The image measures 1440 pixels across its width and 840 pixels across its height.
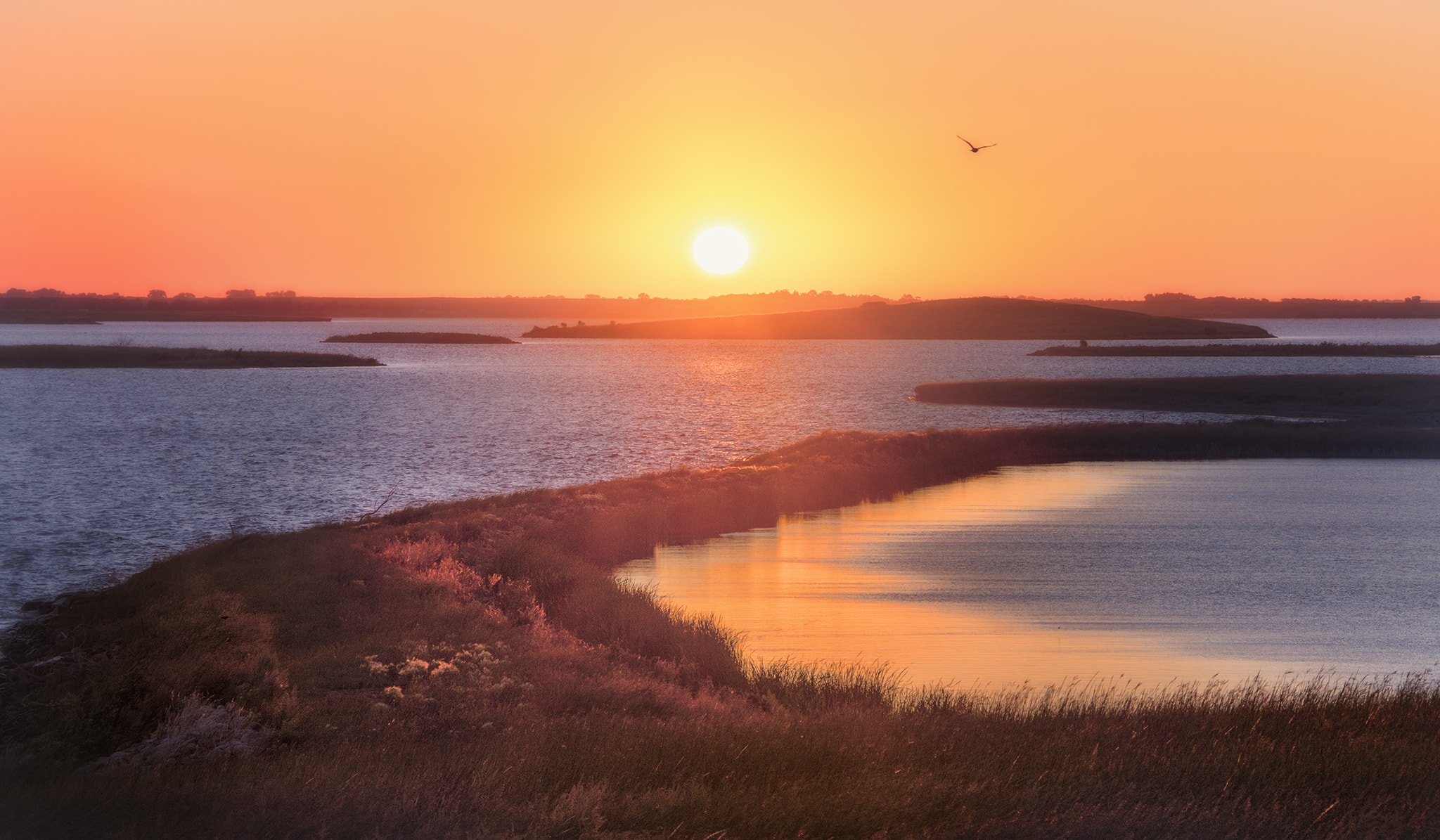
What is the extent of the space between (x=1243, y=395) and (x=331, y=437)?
66.0 m

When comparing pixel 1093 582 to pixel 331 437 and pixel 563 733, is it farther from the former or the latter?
pixel 331 437

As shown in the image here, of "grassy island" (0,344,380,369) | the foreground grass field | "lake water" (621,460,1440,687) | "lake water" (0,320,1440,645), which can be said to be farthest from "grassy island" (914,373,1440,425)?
"grassy island" (0,344,380,369)

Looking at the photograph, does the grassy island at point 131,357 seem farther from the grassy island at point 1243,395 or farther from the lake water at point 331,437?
the grassy island at point 1243,395

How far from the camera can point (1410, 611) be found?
23.7 metres

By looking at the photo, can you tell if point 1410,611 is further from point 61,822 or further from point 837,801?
point 61,822

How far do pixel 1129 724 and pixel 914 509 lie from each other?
26.5 meters

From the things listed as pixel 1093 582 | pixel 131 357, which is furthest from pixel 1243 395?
pixel 131 357

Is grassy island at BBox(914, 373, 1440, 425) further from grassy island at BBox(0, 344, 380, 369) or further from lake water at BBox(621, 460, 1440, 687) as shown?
grassy island at BBox(0, 344, 380, 369)

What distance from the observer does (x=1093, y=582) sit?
88.7ft

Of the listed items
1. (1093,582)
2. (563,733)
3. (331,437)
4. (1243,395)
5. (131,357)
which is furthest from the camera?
(131,357)

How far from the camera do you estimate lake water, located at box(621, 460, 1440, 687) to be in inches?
802

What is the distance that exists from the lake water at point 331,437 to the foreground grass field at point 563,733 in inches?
328

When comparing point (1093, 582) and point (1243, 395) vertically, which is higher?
point (1243, 395)

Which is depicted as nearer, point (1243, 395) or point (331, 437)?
point (331, 437)
